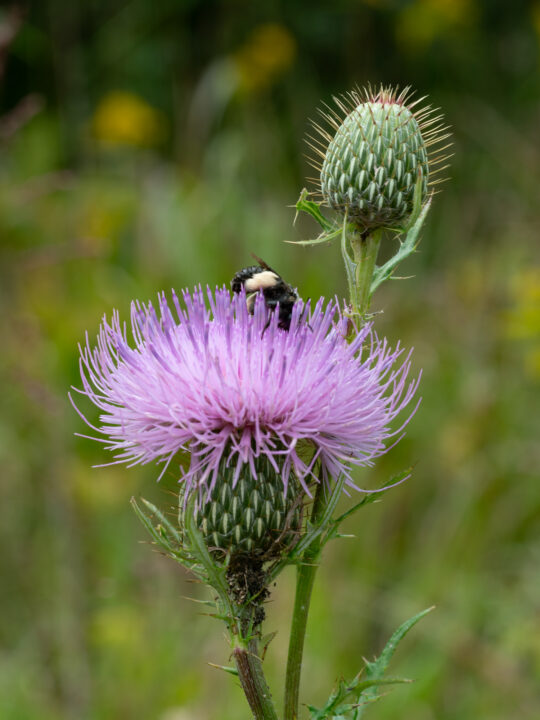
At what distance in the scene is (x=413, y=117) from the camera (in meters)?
2.44

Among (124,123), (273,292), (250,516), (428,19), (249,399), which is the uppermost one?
(428,19)

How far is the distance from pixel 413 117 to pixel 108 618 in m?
3.55

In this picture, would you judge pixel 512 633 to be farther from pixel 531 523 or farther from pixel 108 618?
pixel 108 618

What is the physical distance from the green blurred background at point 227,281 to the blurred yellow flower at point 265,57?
1.7 inches

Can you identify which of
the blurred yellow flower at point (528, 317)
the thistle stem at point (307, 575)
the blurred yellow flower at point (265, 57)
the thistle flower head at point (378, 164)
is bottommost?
the thistle stem at point (307, 575)

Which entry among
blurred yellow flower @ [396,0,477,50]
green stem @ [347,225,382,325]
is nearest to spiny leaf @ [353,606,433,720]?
green stem @ [347,225,382,325]

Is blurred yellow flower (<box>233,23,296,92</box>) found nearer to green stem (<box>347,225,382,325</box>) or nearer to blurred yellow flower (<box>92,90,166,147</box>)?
blurred yellow flower (<box>92,90,166,147</box>)

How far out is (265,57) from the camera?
32.6 feet

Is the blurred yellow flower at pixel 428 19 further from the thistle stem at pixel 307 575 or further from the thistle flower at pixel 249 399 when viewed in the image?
the thistle flower at pixel 249 399

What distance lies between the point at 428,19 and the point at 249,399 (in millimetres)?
9467

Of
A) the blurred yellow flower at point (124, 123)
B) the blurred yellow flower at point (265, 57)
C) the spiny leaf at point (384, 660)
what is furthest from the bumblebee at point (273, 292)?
the blurred yellow flower at point (124, 123)

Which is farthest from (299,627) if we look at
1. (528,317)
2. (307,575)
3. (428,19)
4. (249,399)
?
(428,19)

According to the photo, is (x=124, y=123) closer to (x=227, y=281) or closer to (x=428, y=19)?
(x=428, y=19)

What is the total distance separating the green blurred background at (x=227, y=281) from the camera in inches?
174
